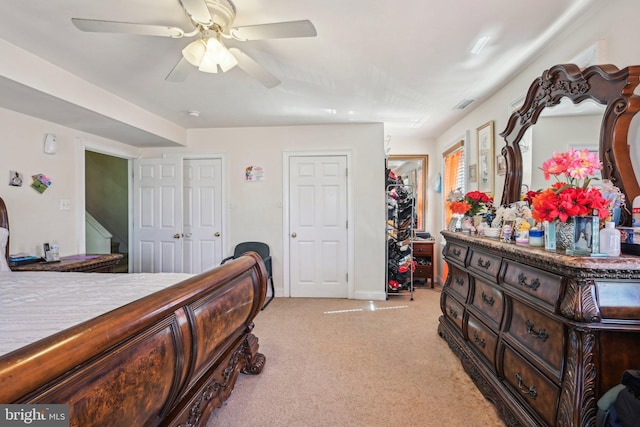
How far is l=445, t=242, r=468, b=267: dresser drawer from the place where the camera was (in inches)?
90.3

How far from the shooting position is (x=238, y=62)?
186 cm

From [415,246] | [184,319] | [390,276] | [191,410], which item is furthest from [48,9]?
[415,246]

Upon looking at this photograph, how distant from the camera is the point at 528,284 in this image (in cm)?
150

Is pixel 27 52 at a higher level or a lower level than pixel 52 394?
higher

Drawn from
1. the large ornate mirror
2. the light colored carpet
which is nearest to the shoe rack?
the light colored carpet


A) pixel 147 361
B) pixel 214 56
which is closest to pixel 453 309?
pixel 147 361

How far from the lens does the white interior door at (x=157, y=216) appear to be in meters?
4.06

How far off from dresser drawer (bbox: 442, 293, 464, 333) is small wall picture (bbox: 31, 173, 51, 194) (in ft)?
13.3

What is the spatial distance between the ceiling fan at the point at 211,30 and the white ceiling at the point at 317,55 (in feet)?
0.48

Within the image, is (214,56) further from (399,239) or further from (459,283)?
(399,239)

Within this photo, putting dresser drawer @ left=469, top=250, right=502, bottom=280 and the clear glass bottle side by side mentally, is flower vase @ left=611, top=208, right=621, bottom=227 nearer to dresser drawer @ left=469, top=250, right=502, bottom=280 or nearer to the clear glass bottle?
the clear glass bottle

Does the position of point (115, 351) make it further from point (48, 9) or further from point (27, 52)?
point (27, 52)

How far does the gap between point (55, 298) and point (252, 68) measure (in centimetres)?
173

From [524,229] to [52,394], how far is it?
2201 millimetres
